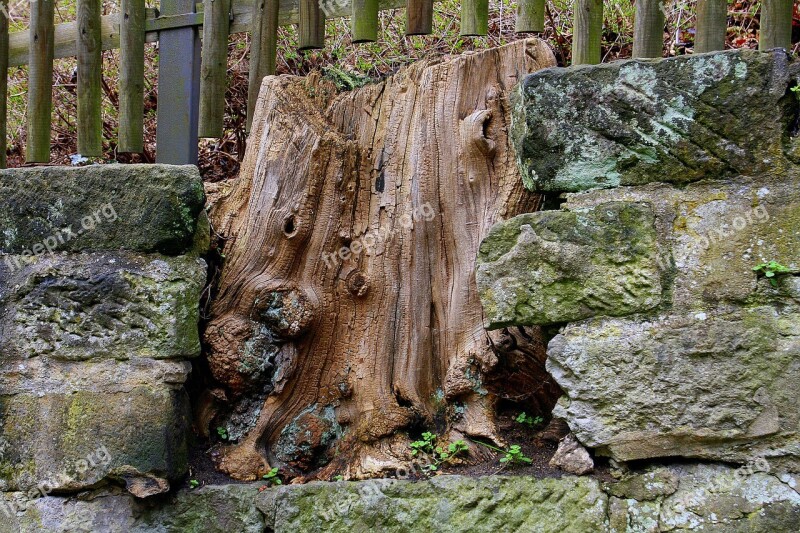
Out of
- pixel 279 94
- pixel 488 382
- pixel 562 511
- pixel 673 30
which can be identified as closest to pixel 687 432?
pixel 562 511

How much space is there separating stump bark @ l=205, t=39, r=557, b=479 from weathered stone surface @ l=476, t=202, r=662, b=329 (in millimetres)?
290

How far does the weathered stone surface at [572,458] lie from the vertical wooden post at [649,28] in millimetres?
1253

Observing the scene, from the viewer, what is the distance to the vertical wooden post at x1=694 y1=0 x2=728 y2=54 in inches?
105

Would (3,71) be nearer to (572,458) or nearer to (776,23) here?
(572,458)

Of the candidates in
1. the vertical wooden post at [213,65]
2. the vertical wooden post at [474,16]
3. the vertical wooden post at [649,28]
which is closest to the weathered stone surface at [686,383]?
the vertical wooden post at [649,28]

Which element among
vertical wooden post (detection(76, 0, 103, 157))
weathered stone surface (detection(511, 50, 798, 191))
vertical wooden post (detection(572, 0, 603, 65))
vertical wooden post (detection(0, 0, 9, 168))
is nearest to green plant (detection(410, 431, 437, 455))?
weathered stone surface (detection(511, 50, 798, 191))

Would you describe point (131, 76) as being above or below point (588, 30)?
below

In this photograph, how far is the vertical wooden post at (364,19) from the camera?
3.07 m

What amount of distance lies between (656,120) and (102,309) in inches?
71.5

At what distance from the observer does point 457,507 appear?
8.12ft

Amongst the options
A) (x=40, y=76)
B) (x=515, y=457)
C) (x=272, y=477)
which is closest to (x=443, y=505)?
(x=515, y=457)

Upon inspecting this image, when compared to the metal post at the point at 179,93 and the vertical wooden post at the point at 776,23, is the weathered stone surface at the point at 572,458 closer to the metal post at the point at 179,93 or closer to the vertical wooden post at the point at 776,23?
the vertical wooden post at the point at 776,23

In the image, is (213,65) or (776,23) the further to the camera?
(213,65)

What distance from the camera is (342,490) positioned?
2.56m
